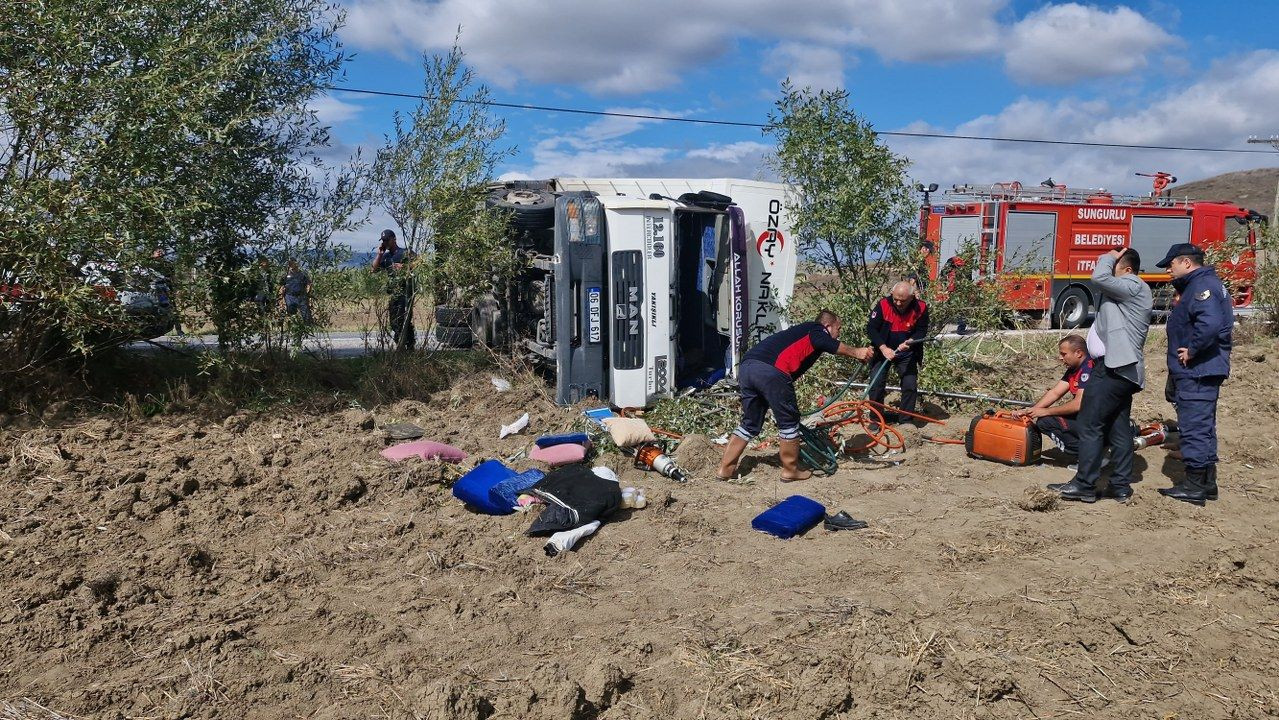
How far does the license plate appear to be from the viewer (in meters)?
8.63

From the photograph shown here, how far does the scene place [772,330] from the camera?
10031 millimetres

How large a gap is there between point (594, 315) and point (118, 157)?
165 inches

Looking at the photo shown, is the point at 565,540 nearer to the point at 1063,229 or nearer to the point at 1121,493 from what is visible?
the point at 1121,493

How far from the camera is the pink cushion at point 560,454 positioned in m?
7.09

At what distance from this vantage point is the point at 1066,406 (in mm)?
7059

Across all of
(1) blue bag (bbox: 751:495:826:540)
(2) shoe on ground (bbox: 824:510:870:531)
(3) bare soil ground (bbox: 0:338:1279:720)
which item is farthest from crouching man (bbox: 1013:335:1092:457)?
(1) blue bag (bbox: 751:495:826:540)

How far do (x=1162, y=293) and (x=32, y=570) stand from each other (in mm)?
19725

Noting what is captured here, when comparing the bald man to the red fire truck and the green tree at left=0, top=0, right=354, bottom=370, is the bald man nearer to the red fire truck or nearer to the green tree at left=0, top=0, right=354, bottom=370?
the green tree at left=0, top=0, right=354, bottom=370

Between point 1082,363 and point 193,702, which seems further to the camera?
point 1082,363

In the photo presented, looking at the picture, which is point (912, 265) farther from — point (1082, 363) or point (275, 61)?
point (275, 61)

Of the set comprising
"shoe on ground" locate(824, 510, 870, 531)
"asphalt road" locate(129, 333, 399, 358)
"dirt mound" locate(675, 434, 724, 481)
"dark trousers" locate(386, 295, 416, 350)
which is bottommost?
"shoe on ground" locate(824, 510, 870, 531)

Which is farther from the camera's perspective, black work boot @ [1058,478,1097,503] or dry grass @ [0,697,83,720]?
black work boot @ [1058,478,1097,503]

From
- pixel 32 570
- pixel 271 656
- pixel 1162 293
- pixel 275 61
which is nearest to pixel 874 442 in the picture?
pixel 271 656

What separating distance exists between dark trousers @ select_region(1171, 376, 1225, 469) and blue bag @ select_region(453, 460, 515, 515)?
4.78 m
